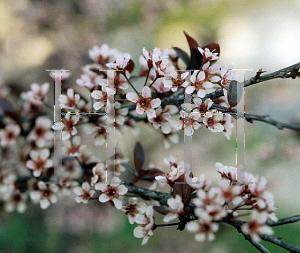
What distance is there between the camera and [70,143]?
55 centimetres

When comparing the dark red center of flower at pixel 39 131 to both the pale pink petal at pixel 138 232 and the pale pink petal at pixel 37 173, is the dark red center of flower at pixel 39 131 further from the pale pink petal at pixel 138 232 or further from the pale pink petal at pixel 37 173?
the pale pink petal at pixel 138 232

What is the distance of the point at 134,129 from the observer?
1.95ft

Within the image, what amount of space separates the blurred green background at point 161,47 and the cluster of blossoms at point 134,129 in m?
0.59

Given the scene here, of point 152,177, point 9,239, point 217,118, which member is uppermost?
point 217,118

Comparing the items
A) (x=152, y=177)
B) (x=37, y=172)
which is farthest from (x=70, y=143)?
(x=152, y=177)

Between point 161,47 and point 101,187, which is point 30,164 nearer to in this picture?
point 101,187

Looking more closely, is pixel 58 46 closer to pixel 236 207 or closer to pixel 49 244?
pixel 49 244

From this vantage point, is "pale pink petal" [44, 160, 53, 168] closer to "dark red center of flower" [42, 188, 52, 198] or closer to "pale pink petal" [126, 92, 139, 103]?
"dark red center of flower" [42, 188, 52, 198]

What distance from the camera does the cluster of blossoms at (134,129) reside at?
313 millimetres

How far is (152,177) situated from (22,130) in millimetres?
382

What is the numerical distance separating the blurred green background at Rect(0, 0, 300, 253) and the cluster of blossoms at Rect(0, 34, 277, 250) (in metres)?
0.59

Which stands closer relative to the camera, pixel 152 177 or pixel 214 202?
pixel 214 202

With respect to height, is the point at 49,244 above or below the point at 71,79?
below

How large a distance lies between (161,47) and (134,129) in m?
1.08
